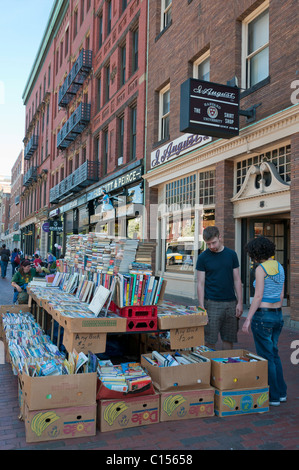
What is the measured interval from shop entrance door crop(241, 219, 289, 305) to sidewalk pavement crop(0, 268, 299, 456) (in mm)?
5831

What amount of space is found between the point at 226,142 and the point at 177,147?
2720 mm

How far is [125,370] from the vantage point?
172 inches

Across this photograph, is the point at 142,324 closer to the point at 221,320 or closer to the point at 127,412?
the point at 127,412

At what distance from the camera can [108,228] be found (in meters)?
19.4

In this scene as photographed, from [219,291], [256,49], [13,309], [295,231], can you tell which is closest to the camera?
[219,291]

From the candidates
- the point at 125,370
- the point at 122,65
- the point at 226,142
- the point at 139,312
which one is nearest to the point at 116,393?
the point at 125,370

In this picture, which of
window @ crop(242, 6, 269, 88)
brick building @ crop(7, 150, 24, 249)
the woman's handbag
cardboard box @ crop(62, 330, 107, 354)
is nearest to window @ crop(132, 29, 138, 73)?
window @ crop(242, 6, 269, 88)

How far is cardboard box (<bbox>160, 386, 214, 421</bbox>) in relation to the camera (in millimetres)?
4043

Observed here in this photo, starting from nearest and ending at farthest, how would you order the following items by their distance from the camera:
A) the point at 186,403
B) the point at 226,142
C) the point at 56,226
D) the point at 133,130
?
the point at 186,403
the point at 226,142
the point at 133,130
the point at 56,226

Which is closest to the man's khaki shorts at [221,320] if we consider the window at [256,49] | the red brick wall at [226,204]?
the red brick wall at [226,204]

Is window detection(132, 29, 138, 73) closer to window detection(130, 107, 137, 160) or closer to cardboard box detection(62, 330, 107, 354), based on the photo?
window detection(130, 107, 137, 160)

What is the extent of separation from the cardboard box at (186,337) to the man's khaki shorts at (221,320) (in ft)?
1.53

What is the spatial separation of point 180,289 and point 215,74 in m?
6.43
